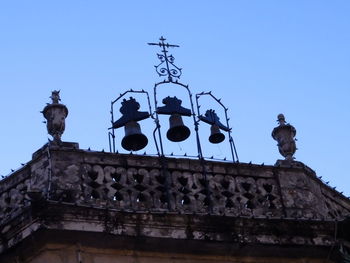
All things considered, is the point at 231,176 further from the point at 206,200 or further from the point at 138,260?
the point at 138,260

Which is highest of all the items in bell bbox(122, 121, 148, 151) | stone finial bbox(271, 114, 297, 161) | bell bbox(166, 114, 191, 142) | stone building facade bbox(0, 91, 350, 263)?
bell bbox(166, 114, 191, 142)

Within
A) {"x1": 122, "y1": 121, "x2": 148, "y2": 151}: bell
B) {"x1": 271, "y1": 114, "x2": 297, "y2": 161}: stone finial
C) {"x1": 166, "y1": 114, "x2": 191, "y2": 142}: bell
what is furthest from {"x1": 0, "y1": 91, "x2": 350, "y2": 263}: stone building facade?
{"x1": 166, "y1": 114, "x2": 191, "y2": 142}: bell

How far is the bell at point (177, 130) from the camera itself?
1266cm

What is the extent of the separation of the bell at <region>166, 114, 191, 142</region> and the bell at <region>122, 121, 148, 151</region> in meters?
0.43

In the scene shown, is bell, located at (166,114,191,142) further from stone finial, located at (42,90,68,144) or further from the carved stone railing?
stone finial, located at (42,90,68,144)

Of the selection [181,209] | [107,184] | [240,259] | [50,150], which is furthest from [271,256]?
[50,150]

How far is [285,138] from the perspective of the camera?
12.2 m

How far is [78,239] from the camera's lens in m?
10.2

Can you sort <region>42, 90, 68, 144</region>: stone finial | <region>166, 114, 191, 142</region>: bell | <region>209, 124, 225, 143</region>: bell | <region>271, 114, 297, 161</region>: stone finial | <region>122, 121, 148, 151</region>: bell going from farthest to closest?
<region>209, 124, 225, 143</region>: bell
<region>166, 114, 191, 142</region>: bell
<region>122, 121, 148, 151</region>: bell
<region>271, 114, 297, 161</region>: stone finial
<region>42, 90, 68, 144</region>: stone finial

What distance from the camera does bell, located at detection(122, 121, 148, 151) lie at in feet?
Result: 40.6

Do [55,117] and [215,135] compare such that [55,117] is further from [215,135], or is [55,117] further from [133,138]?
[215,135]

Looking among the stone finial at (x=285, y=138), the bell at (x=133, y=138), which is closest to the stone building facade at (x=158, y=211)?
the stone finial at (x=285, y=138)

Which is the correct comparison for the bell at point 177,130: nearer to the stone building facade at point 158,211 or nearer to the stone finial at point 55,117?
the stone building facade at point 158,211

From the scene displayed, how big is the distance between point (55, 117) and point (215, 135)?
2.54 metres
